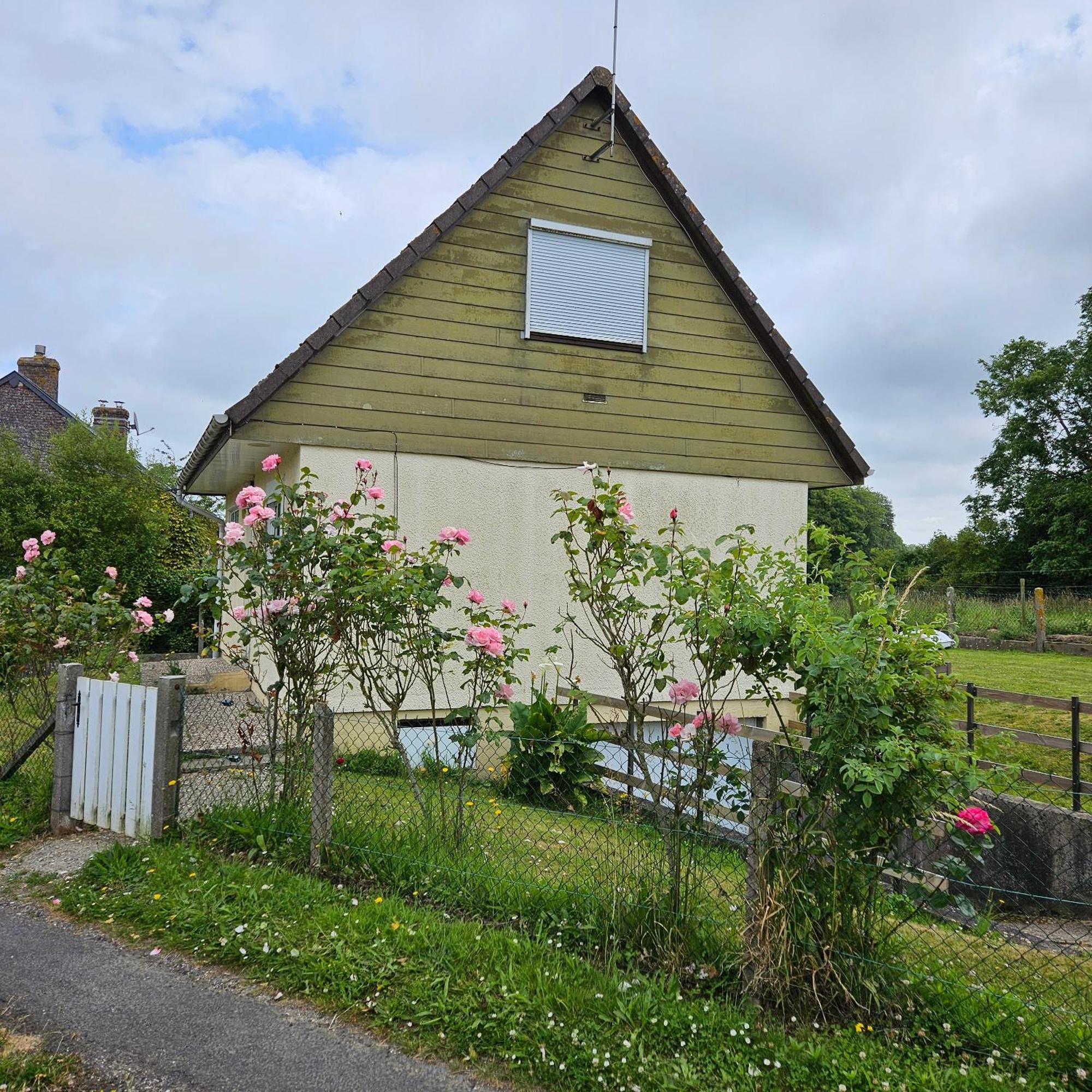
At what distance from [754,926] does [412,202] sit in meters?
13.1

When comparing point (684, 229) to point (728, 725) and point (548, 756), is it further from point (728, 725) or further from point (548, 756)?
point (728, 725)

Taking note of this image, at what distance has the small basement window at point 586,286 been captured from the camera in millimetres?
9594

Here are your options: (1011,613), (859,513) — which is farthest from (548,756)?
(859,513)

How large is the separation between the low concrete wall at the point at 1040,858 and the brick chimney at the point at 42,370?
32164 mm

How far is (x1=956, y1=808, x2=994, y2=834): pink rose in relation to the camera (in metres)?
3.11

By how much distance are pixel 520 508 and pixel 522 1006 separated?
256 inches

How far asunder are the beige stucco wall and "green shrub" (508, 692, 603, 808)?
1.36m

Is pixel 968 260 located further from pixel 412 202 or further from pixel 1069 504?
pixel 1069 504

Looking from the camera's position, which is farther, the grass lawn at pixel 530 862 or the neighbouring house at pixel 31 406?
the neighbouring house at pixel 31 406

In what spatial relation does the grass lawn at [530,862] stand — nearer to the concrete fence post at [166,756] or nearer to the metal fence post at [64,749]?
the concrete fence post at [166,756]

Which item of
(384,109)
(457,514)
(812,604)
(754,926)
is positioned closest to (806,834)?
(754,926)

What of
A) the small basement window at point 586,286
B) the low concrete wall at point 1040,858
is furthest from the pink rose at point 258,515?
the low concrete wall at point 1040,858

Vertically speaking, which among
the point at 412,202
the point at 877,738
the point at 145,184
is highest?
the point at 145,184

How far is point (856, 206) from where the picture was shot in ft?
37.5
